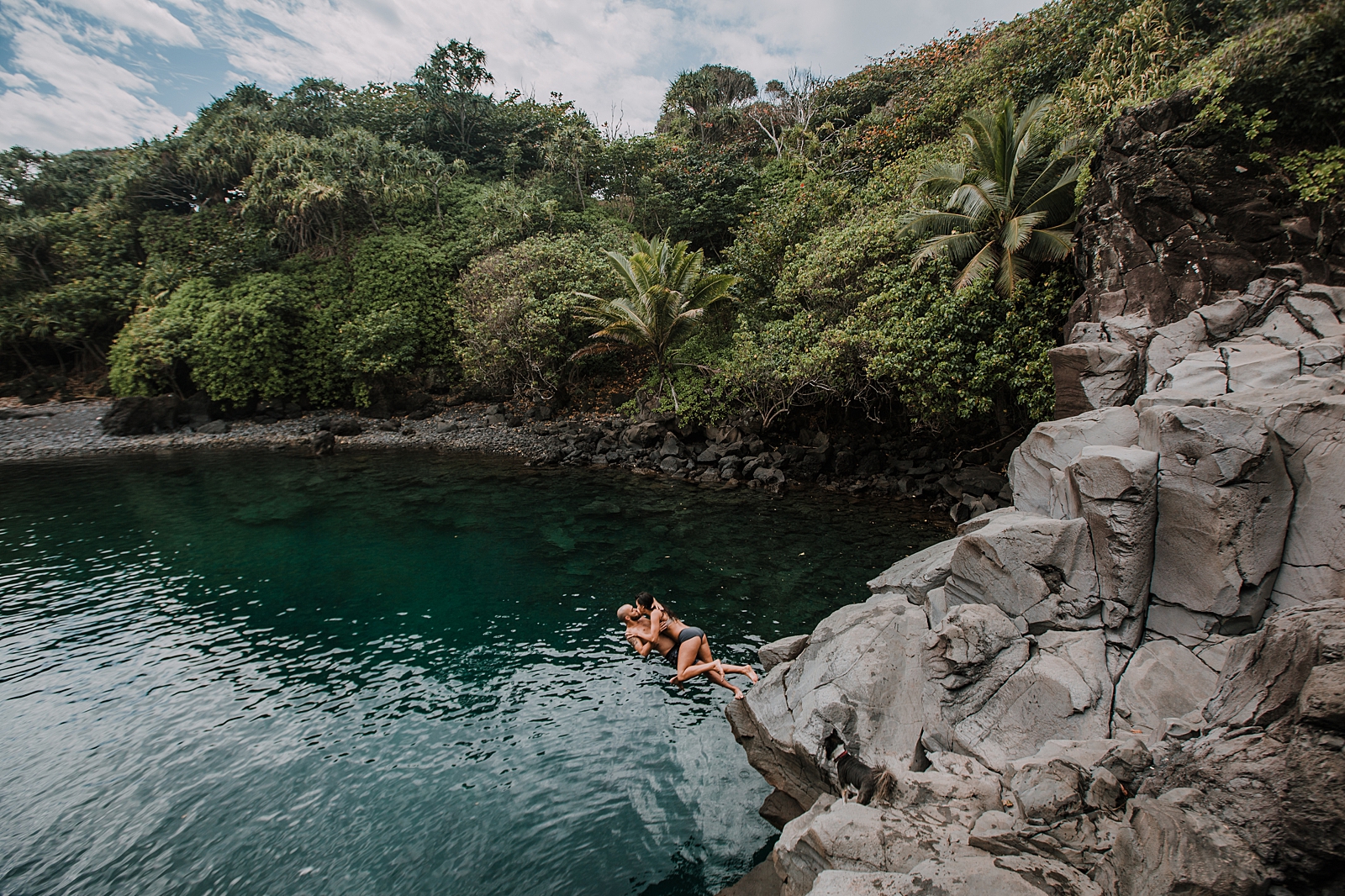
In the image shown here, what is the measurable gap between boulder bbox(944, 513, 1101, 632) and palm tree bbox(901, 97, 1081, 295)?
904 centimetres

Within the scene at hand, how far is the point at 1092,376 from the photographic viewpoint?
→ 31.9 ft

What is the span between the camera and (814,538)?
42.0 feet

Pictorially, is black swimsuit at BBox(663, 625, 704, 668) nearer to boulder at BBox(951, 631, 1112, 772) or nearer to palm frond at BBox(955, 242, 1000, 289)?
boulder at BBox(951, 631, 1112, 772)

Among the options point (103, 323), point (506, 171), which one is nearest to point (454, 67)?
point (506, 171)

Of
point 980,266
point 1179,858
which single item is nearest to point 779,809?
point 1179,858

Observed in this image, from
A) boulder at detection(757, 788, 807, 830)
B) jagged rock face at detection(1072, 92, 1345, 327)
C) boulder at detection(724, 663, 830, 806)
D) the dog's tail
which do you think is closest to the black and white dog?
the dog's tail

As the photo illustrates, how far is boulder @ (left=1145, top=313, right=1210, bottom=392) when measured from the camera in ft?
28.5

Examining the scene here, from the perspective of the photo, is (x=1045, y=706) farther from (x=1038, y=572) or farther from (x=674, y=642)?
(x=674, y=642)

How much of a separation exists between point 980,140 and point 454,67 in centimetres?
3196

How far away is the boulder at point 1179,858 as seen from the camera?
A: 9.37 feet

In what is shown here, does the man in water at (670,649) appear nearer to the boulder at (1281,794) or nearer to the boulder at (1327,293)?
the boulder at (1281,794)

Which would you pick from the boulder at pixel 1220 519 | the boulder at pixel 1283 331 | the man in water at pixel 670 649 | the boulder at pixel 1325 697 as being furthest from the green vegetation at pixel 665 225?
the boulder at pixel 1325 697

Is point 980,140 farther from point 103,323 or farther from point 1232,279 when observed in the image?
point 103,323

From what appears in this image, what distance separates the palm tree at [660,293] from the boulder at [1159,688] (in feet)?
53.3
